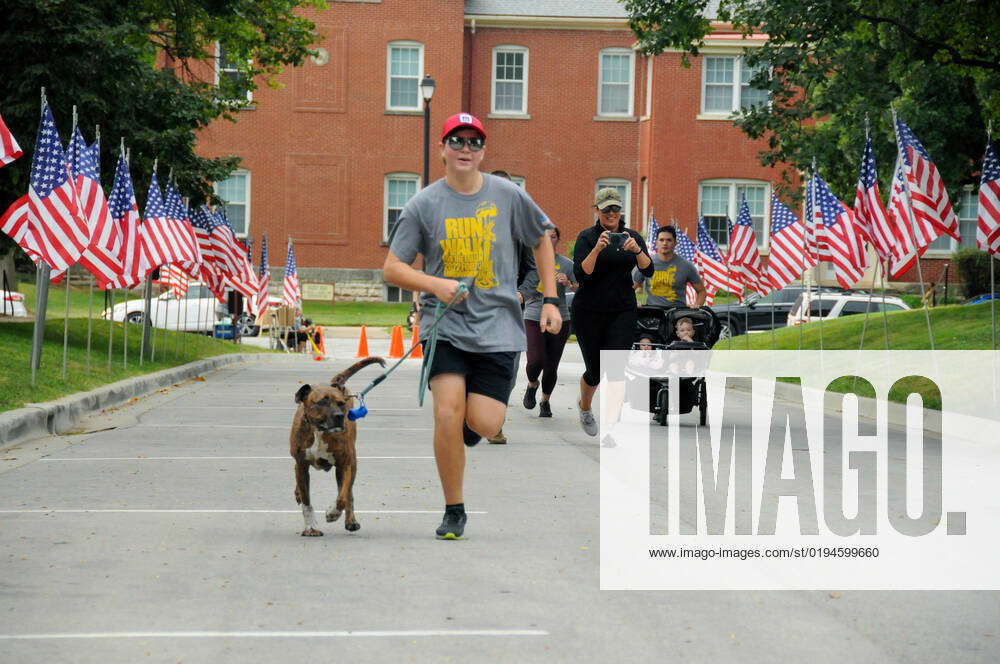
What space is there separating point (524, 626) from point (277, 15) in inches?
928

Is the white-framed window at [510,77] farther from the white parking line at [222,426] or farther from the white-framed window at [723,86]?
the white parking line at [222,426]

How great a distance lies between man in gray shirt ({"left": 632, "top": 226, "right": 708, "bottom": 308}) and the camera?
14.2 m

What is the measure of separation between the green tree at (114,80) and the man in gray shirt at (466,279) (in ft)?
47.3

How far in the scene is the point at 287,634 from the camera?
550 cm

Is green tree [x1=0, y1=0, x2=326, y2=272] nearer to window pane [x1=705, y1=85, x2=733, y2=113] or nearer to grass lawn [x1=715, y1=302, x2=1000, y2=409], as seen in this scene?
grass lawn [x1=715, y1=302, x2=1000, y2=409]

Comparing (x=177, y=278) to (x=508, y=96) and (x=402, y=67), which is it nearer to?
(x=402, y=67)

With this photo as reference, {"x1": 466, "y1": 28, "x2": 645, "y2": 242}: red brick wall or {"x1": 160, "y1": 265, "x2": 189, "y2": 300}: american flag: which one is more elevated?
{"x1": 466, "y1": 28, "x2": 645, "y2": 242}: red brick wall

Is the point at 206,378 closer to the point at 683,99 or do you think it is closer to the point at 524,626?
the point at 524,626

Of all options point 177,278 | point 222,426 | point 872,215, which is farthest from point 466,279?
point 177,278

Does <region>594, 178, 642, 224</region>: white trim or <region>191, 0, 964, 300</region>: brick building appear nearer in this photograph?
<region>191, 0, 964, 300</region>: brick building

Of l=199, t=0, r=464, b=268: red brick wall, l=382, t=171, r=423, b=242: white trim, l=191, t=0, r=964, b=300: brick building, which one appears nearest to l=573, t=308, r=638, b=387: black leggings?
l=191, t=0, r=964, b=300: brick building

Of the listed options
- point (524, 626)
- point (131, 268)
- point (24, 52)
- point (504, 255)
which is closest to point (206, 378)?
point (131, 268)

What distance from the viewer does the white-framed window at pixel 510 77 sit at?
5031 cm

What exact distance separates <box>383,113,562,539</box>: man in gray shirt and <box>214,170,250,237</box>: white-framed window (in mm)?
42840
